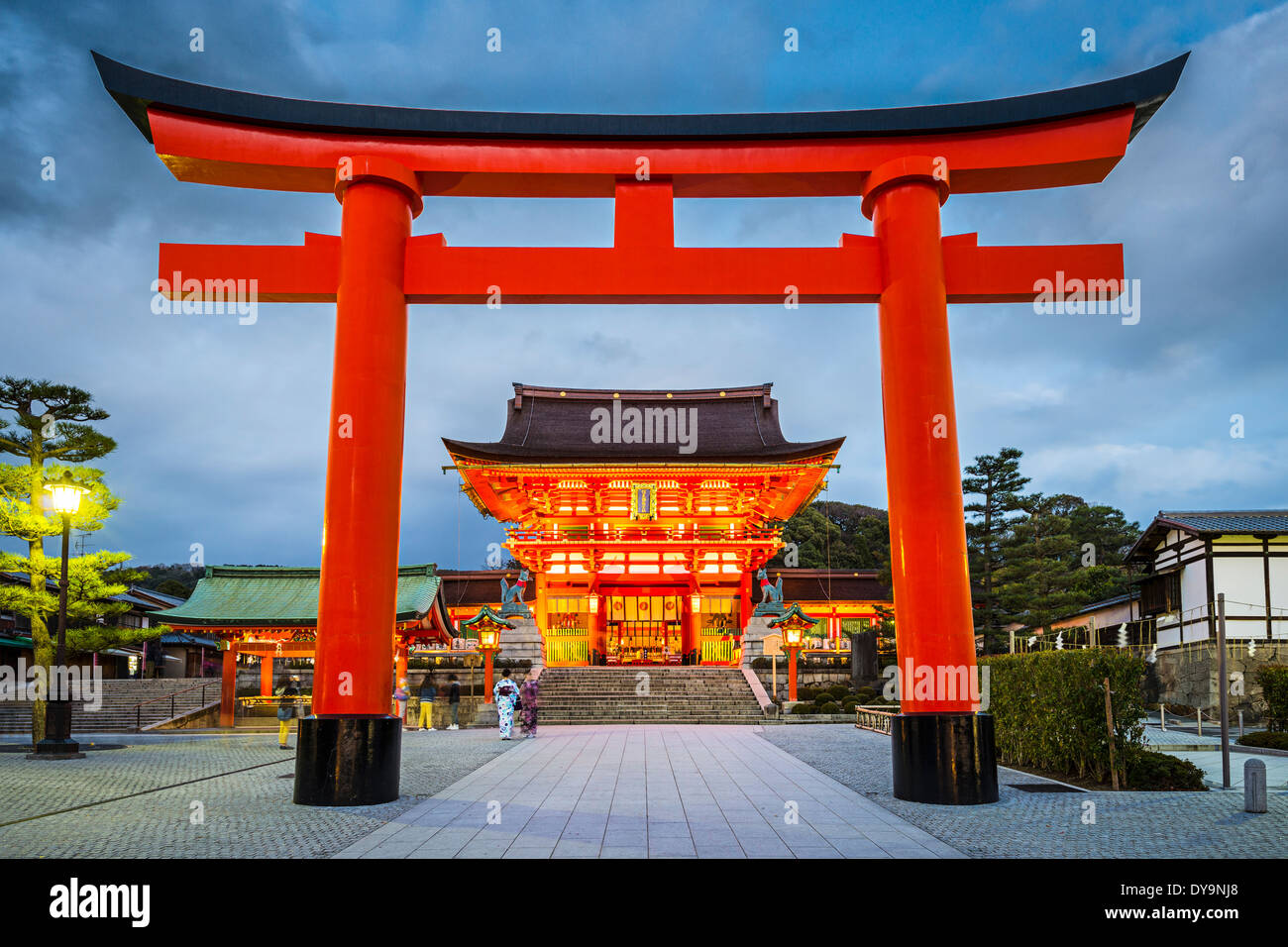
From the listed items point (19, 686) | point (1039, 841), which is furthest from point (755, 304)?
point (19, 686)

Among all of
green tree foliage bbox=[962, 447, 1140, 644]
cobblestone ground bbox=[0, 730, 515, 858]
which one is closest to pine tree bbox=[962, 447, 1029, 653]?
green tree foliage bbox=[962, 447, 1140, 644]

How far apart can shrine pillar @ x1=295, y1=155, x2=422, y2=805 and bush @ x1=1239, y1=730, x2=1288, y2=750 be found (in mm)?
16008

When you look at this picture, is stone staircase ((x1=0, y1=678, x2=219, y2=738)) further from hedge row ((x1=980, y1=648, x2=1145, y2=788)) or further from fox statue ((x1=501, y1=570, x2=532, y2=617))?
hedge row ((x1=980, y1=648, x2=1145, y2=788))

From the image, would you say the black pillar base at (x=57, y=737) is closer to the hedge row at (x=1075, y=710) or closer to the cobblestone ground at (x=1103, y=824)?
the cobblestone ground at (x=1103, y=824)

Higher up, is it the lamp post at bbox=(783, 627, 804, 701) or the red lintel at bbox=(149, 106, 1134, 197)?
the red lintel at bbox=(149, 106, 1134, 197)

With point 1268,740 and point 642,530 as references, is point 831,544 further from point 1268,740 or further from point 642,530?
point 1268,740

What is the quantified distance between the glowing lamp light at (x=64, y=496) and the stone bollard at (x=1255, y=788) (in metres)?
19.1

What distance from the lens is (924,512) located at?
914 centimetres

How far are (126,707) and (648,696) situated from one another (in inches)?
649

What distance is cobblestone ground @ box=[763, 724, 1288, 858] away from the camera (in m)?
6.89

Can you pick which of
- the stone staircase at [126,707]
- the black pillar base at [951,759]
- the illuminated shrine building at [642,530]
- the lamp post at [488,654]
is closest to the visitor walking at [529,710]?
the lamp post at [488,654]

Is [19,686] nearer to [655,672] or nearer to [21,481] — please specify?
[21,481]

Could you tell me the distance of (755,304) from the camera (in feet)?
32.7

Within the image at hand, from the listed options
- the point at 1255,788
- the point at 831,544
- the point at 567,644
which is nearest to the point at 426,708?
the point at 567,644
